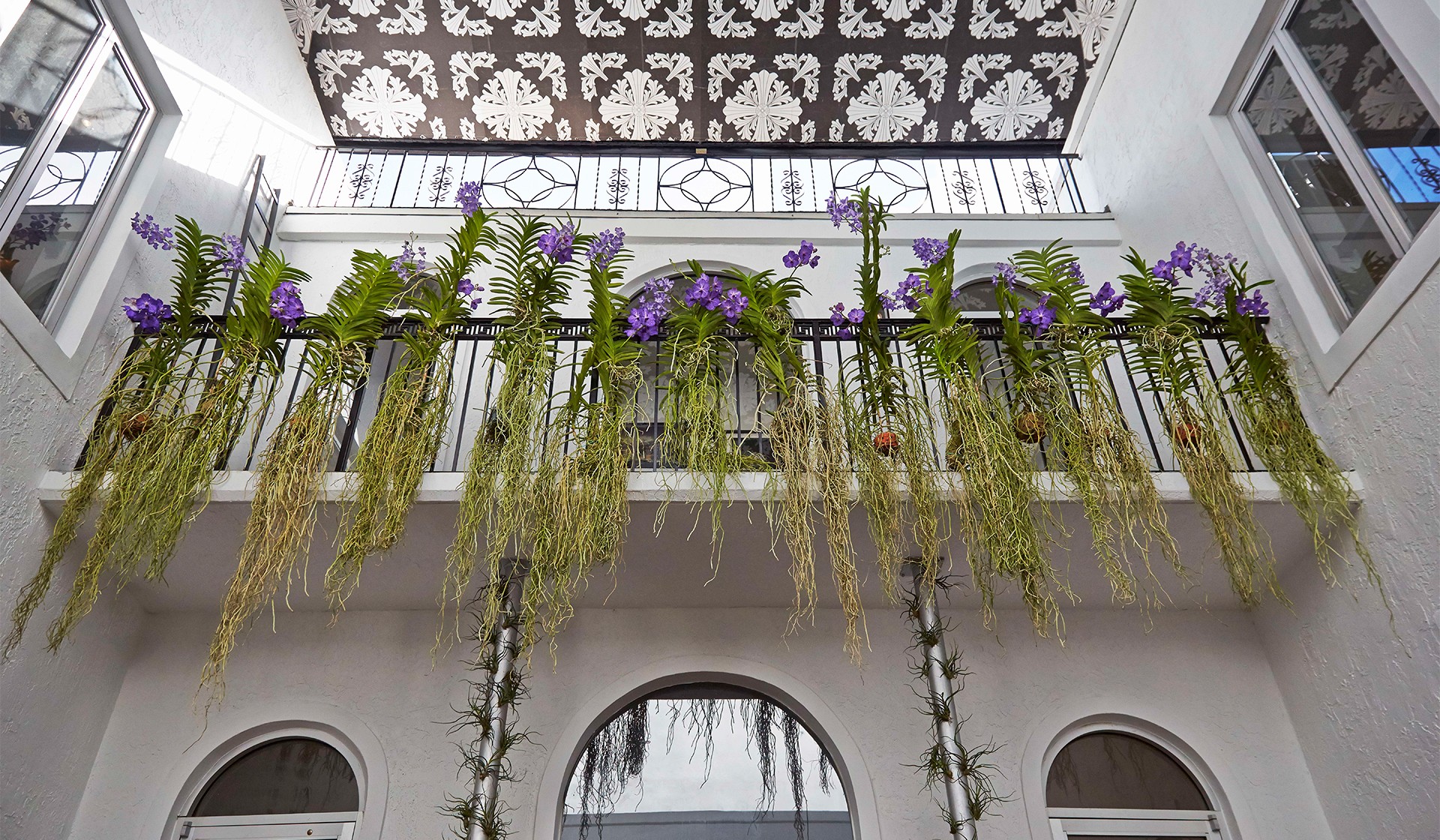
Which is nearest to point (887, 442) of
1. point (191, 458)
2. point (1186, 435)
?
point (1186, 435)

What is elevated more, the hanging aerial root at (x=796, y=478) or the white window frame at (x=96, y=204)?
the white window frame at (x=96, y=204)

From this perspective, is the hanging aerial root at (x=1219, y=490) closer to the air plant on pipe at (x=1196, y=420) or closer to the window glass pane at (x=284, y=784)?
the air plant on pipe at (x=1196, y=420)

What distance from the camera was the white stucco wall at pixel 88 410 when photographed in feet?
9.70

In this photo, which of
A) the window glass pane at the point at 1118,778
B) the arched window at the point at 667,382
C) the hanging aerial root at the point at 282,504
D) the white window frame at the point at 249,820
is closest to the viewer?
the hanging aerial root at the point at 282,504

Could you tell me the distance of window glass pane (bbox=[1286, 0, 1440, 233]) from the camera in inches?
113

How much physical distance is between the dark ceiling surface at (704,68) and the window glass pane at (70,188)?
5.90ft

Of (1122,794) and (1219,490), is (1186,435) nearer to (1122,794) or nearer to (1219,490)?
(1219,490)

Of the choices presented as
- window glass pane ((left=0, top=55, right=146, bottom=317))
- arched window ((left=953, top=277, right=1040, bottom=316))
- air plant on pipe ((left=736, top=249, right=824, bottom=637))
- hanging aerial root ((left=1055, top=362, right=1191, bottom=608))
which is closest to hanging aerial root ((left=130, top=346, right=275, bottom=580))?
window glass pane ((left=0, top=55, right=146, bottom=317))

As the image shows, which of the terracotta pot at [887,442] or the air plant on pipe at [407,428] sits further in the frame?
Result: the terracotta pot at [887,442]

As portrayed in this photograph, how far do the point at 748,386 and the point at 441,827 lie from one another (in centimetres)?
264

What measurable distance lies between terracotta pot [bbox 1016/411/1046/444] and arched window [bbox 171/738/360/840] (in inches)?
118

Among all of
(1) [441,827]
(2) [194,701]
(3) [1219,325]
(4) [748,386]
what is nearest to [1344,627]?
(3) [1219,325]

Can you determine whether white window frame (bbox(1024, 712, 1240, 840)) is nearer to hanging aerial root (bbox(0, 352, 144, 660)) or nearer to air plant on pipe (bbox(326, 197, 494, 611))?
air plant on pipe (bbox(326, 197, 494, 611))

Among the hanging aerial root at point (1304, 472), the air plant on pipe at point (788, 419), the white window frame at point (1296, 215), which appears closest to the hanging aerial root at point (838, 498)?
the air plant on pipe at point (788, 419)
